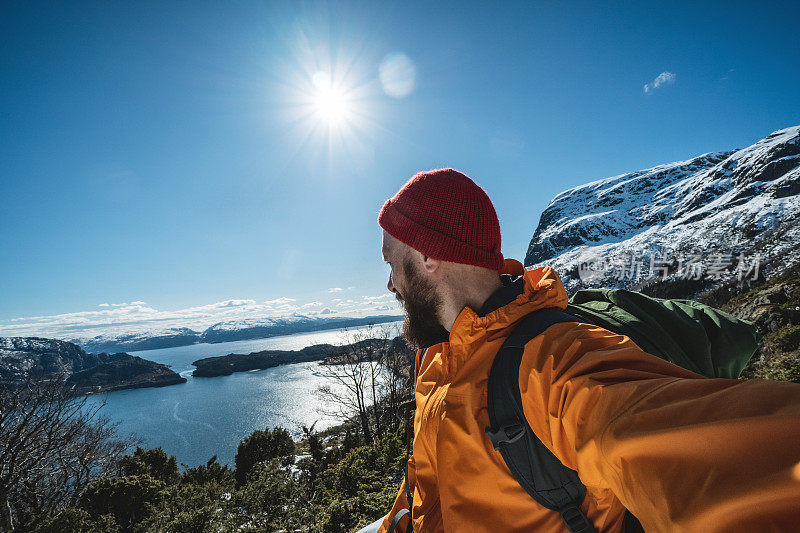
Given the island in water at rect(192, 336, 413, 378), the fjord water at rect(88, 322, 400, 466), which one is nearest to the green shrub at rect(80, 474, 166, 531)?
the fjord water at rect(88, 322, 400, 466)

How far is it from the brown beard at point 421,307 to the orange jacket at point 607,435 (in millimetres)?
317


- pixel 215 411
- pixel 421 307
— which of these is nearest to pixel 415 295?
pixel 421 307

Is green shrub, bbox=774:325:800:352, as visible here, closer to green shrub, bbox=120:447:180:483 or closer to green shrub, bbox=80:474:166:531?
green shrub, bbox=80:474:166:531

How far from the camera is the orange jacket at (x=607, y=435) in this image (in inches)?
21.0

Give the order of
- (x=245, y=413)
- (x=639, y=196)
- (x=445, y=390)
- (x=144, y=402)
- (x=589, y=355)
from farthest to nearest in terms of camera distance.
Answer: (x=639, y=196)
(x=144, y=402)
(x=245, y=413)
(x=445, y=390)
(x=589, y=355)

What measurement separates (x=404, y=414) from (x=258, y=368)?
273 feet

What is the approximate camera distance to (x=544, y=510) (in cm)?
118

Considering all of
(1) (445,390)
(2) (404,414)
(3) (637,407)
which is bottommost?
(2) (404,414)

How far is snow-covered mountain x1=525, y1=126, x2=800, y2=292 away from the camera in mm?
57688

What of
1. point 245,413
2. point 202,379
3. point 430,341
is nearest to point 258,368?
point 202,379

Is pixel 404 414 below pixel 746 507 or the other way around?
below

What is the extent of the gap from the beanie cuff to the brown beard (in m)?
0.16

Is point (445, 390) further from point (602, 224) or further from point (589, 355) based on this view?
point (602, 224)

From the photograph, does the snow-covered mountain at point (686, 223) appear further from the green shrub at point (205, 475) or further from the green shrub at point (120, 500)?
the green shrub at point (120, 500)
